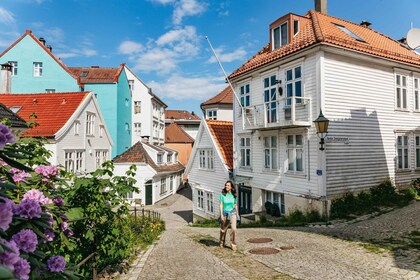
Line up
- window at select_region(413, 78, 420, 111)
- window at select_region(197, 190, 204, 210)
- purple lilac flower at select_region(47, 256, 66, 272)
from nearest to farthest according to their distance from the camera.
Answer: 1. purple lilac flower at select_region(47, 256, 66, 272)
2. window at select_region(413, 78, 420, 111)
3. window at select_region(197, 190, 204, 210)

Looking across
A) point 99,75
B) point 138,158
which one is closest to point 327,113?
point 138,158

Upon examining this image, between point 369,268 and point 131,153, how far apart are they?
33.3 metres

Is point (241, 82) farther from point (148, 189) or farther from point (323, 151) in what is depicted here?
point (148, 189)

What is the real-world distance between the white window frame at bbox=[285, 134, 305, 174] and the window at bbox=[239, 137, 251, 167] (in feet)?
12.9

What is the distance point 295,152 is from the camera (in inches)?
609

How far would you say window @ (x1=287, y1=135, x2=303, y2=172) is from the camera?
15.2 m

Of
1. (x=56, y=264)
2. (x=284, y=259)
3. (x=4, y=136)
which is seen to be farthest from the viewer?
(x=284, y=259)

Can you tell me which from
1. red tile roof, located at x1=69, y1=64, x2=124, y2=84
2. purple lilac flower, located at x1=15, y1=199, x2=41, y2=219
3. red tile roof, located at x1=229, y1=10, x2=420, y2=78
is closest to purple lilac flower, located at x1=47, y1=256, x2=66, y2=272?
purple lilac flower, located at x1=15, y1=199, x2=41, y2=219

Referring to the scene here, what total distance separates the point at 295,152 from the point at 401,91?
7.39 meters

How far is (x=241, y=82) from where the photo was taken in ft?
65.9

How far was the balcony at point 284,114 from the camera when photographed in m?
14.4

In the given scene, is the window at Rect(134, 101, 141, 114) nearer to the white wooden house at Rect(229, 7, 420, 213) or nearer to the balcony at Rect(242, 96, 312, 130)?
the white wooden house at Rect(229, 7, 420, 213)

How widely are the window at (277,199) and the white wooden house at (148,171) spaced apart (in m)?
18.3

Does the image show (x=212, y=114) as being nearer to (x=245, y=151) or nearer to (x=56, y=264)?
(x=245, y=151)
